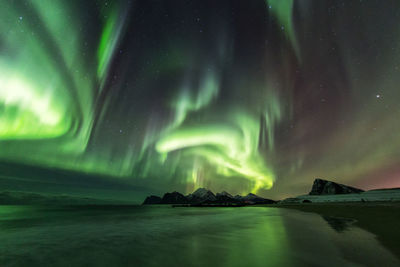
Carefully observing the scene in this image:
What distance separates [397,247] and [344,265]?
13.3 feet

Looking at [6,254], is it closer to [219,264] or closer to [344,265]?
[219,264]

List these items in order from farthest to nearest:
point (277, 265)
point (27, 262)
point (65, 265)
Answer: point (27, 262) < point (65, 265) < point (277, 265)

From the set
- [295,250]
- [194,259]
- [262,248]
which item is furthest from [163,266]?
[295,250]

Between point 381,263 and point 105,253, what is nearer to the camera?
point 381,263

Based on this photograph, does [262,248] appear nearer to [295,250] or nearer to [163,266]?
[295,250]

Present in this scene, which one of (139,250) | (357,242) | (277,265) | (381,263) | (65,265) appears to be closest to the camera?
(381,263)

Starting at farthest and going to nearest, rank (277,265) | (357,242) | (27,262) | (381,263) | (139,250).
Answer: (139,250) → (357,242) → (27,262) → (277,265) → (381,263)

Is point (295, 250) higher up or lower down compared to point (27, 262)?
higher up

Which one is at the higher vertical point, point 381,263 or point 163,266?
point 381,263

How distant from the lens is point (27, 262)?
8.12m

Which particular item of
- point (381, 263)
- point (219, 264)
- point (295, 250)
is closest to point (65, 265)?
point (219, 264)

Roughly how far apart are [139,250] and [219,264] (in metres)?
A: 4.73

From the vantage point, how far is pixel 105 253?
9.04 meters

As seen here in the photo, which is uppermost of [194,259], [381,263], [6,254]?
[381,263]
